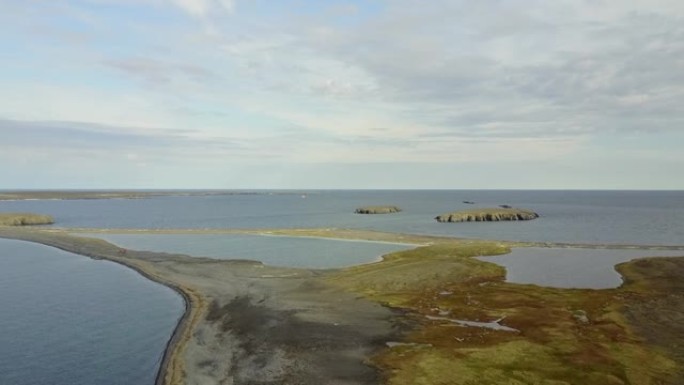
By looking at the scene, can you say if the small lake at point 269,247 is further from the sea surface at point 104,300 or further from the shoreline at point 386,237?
the shoreline at point 386,237

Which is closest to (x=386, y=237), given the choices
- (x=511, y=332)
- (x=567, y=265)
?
(x=567, y=265)

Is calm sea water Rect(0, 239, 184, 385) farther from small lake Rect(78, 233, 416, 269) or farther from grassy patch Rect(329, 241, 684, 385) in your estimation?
small lake Rect(78, 233, 416, 269)

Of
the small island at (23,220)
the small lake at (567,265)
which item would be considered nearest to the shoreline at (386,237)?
the small lake at (567,265)

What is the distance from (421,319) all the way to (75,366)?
26.7 m

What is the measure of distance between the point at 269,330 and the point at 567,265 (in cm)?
5157

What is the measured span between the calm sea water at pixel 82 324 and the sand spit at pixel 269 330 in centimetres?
207

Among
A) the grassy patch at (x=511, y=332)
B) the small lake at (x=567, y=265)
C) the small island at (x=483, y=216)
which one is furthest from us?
the small island at (x=483, y=216)

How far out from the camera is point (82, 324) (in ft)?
141

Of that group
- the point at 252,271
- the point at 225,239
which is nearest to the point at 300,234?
the point at 225,239

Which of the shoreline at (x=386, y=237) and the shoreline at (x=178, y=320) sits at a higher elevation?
the shoreline at (x=386, y=237)

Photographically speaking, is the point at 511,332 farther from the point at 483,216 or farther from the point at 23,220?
the point at 23,220

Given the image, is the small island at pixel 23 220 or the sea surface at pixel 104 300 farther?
the small island at pixel 23 220

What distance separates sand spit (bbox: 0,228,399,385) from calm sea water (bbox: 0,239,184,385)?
2.07 meters

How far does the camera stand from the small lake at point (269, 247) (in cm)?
7819
